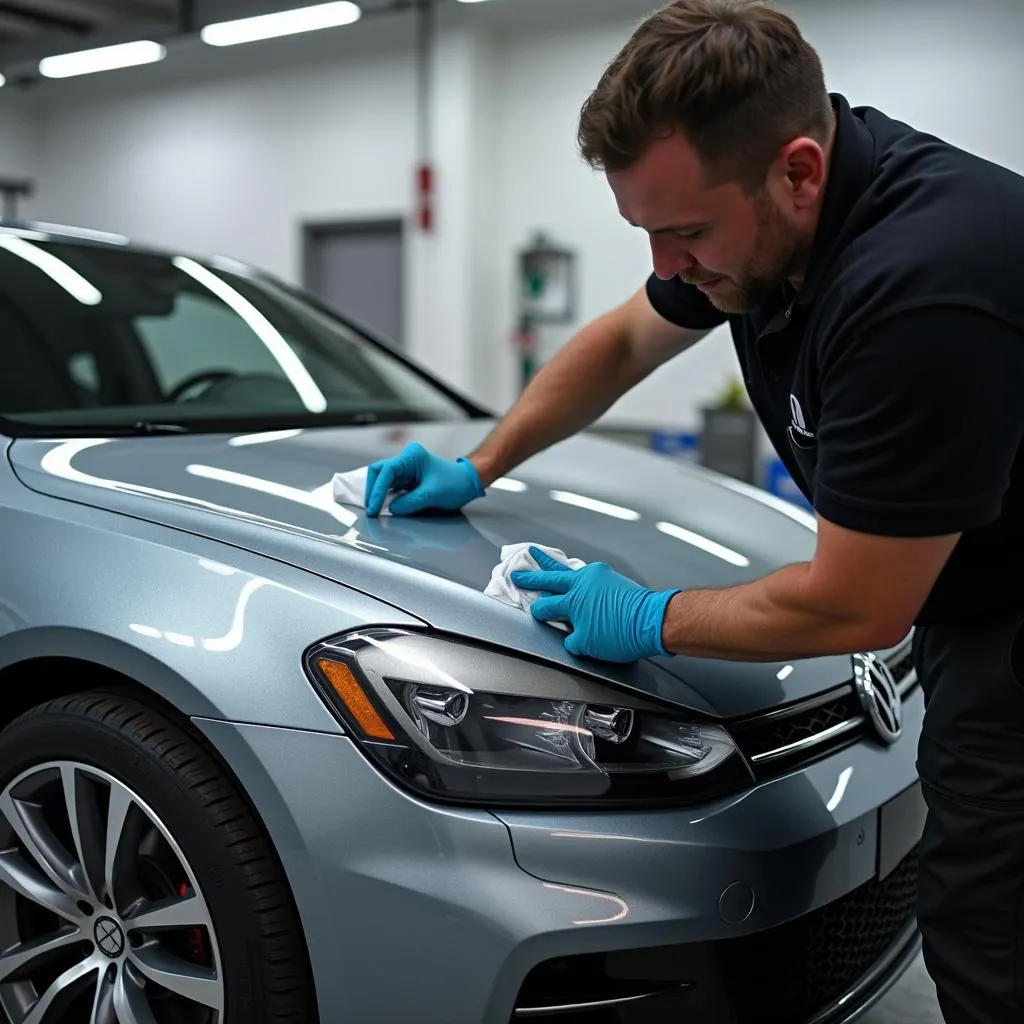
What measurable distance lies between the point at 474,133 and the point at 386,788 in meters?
7.13

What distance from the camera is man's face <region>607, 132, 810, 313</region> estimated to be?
1.07 metres

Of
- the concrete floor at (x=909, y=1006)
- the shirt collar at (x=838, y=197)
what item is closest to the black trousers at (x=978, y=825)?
the shirt collar at (x=838, y=197)

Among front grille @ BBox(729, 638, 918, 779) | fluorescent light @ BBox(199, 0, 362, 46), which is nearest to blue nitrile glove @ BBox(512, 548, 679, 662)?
front grille @ BBox(729, 638, 918, 779)

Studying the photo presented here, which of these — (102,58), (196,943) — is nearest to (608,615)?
(196,943)

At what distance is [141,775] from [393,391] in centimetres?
128

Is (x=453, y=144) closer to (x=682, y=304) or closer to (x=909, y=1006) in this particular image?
(x=682, y=304)

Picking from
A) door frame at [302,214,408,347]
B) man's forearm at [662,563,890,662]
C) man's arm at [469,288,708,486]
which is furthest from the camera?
door frame at [302,214,408,347]

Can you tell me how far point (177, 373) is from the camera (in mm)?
2273

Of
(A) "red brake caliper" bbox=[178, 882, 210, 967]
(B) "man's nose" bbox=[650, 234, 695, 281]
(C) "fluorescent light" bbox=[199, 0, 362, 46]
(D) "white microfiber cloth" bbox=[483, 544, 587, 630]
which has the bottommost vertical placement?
(A) "red brake caliper" bbox=[178, 882, 210, 967]

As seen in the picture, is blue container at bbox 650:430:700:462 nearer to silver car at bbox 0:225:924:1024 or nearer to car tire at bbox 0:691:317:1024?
silver car at bbox 0:225:924:1024

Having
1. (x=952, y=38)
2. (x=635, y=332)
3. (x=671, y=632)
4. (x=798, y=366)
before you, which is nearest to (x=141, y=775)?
(x=671, y=632)

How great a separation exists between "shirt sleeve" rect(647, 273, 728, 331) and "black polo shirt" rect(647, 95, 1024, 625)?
1.76 ft

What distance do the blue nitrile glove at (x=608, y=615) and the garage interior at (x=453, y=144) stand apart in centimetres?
497

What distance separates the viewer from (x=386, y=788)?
1100mm
